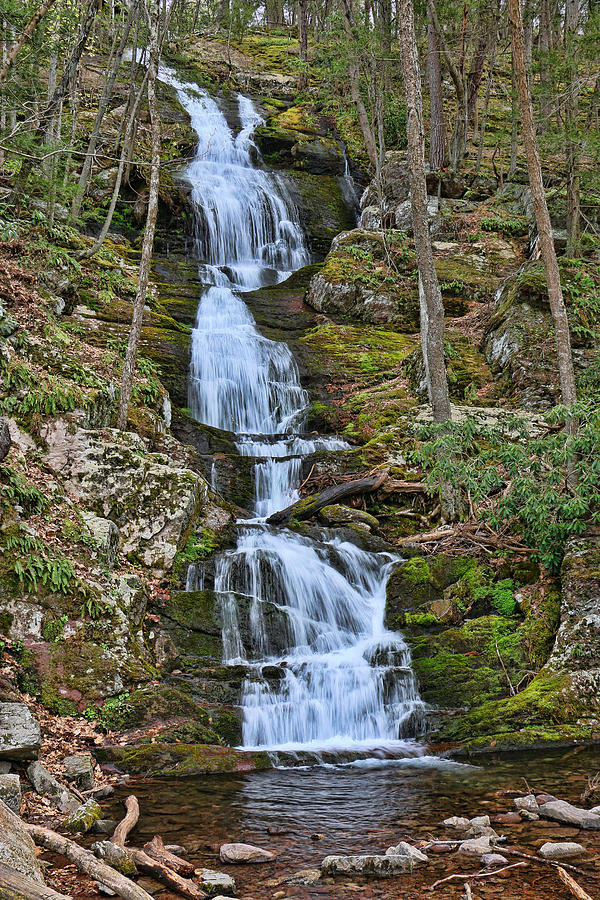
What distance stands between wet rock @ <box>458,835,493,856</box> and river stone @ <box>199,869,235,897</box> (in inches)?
62.6

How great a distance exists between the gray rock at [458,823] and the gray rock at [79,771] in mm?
3125

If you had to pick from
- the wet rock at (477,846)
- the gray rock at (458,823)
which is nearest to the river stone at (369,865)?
the wet rock at (477,846)

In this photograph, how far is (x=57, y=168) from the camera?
1388 cm

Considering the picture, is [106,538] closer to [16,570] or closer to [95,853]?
[16,570]

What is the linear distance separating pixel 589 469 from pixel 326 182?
2284cm

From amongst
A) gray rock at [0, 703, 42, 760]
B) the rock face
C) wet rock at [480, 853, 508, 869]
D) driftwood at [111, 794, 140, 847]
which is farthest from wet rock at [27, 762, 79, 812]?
the rock face

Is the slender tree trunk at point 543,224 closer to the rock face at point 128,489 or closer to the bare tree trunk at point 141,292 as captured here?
the bare tree trunk at point 141,292

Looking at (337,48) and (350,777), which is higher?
(337,48)

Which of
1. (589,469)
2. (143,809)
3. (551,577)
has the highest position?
(589,469)

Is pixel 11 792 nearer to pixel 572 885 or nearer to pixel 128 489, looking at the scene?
pixel 572 885

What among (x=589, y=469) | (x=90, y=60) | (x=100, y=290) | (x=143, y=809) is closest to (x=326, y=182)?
(x=90, y=60)

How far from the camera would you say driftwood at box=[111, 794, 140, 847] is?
4.43m

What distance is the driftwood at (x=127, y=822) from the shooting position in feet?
14.5

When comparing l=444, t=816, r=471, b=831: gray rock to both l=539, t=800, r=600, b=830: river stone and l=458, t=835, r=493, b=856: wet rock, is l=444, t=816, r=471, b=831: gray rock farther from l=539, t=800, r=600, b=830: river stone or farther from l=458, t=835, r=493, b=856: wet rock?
l=539, t=800, r=600, b=830: river stone
